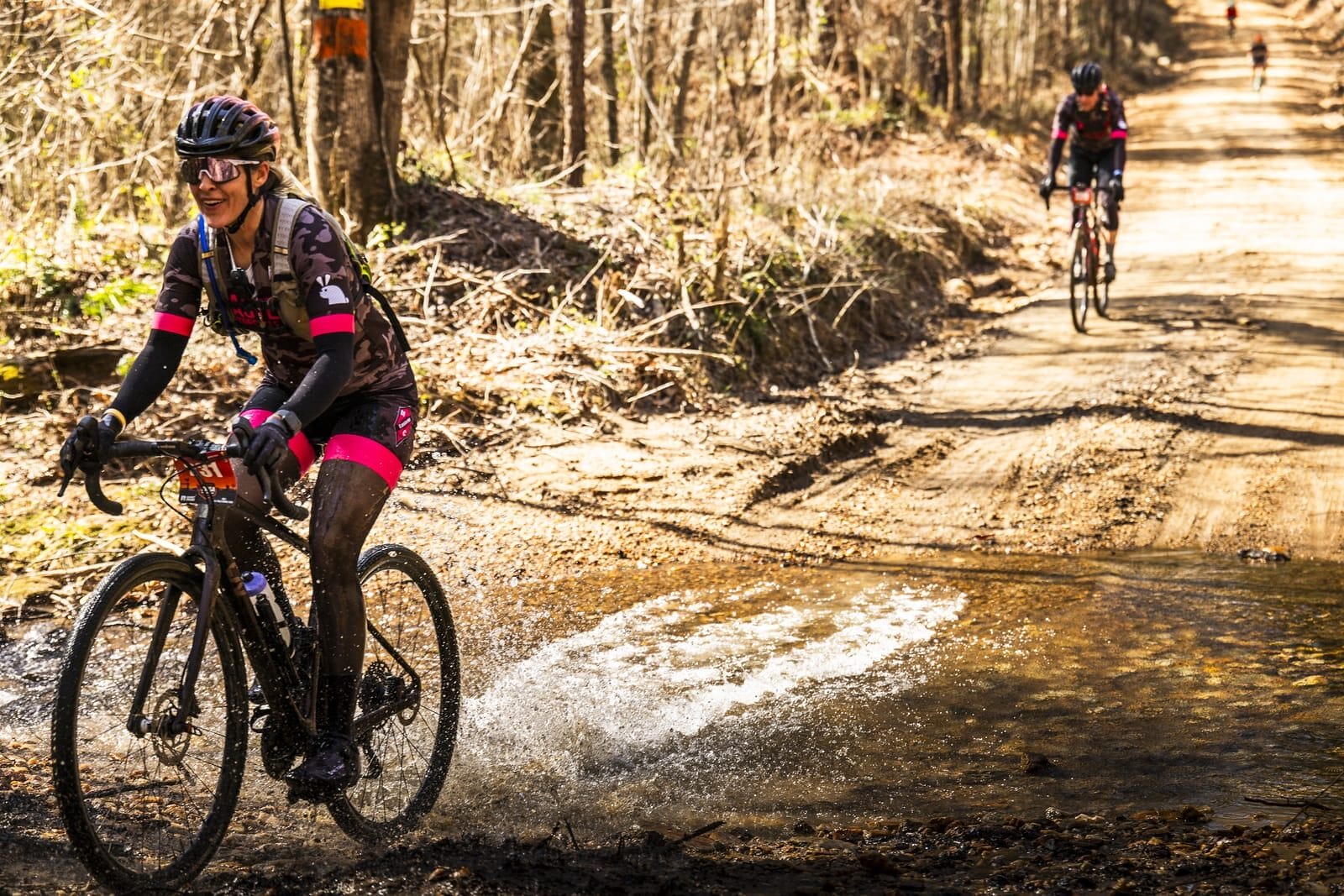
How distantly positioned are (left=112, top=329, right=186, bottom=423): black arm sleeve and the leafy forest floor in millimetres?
1320

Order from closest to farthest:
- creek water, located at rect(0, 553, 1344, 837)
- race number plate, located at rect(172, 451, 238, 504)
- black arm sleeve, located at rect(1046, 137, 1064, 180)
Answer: race number plate, located at rect(172, 451, 238, 504) → creek water, located at rect(0, 553, 1344, 837) → black arm sleeve, located at rect(1046, 137, 1064, 180)

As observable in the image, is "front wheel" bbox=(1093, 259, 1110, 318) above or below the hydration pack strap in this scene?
below

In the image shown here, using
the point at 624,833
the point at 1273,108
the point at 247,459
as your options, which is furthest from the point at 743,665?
the point at 1273,108

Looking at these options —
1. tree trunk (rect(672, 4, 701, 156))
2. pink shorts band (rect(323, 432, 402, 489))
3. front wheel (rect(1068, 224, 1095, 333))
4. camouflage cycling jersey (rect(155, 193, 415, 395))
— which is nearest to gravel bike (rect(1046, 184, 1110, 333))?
front wheel (rect(1068, 224, 1095, 333))

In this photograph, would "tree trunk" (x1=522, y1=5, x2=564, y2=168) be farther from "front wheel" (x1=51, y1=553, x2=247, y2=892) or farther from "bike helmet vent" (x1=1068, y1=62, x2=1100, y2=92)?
"front wheel" (x1=51, y1=553, x2=247, y2=892)

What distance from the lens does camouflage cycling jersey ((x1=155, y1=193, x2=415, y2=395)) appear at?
365 centimetres

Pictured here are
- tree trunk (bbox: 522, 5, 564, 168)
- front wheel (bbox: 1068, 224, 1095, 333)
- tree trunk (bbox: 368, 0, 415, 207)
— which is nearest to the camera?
tree trunk (bbox: 368, 0, 415, 207)

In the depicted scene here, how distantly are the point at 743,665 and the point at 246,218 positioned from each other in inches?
114

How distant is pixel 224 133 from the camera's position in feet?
11.9

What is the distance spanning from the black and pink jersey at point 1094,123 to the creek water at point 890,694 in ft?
21.4

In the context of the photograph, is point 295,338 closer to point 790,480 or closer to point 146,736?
point 146,736

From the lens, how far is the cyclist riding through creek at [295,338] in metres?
3.62

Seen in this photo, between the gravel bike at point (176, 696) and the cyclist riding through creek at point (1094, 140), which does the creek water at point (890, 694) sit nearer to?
the gravel bike at point (176, 696)

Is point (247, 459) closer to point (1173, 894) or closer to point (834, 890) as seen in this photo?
point (834, 890)
